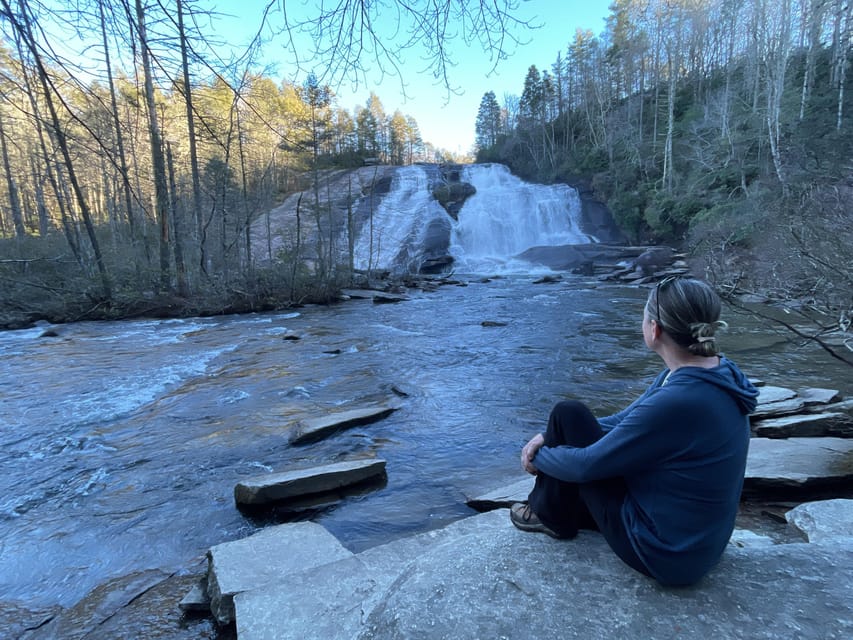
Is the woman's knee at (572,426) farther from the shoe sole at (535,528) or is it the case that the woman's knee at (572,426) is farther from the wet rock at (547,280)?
the wet rock at (547,280)

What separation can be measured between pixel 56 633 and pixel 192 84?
3163 millimetres

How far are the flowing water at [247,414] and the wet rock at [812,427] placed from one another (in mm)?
1719

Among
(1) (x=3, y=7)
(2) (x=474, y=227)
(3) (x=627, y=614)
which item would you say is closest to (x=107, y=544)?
(1) (x=3, y=7)

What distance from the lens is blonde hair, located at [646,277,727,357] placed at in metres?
1.64

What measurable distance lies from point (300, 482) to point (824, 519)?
3.58 meters

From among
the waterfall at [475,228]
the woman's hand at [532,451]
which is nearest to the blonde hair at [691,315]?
the woman's hand at [532,451]

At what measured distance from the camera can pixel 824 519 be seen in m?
2.66

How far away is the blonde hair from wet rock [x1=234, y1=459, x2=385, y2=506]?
314 centimetres

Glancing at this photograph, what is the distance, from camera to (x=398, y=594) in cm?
179

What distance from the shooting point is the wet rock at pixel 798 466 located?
3.41 meters

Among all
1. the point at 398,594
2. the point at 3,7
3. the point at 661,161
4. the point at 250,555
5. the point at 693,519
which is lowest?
the point at 250,555

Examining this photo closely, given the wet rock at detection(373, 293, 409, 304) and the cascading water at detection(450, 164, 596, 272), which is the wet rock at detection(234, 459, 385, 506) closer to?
the wet rock at detection(373, 293, 409, 304)

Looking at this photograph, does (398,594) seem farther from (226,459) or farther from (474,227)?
(474,227)

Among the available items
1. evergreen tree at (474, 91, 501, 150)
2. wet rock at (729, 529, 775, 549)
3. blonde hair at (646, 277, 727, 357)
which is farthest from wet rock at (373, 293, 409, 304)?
evergreen tree at (474, 91, 501, 150)
